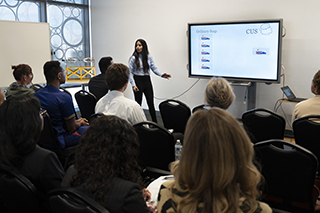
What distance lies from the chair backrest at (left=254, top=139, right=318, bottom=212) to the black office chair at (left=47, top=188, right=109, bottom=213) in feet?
3.83

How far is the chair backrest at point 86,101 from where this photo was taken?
3.92m

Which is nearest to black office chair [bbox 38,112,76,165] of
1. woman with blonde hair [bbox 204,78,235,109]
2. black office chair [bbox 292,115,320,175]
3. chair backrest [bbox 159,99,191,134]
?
chair backrest [bbox 159,99,191,134]

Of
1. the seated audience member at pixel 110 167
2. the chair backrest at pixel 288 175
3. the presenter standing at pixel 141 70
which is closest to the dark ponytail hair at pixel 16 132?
the seated audience member at pixel 110 167

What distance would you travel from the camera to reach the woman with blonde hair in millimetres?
2561

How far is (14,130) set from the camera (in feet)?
5.42

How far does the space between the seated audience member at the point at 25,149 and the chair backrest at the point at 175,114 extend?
1.86 meters

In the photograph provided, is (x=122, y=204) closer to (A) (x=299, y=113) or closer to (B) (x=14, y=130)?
(B) (x=14, y=130)

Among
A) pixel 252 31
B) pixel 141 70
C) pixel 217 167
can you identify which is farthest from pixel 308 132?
pixel 141 70

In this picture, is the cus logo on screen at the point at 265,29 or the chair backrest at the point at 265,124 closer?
the chair backrest at the point at 265,124

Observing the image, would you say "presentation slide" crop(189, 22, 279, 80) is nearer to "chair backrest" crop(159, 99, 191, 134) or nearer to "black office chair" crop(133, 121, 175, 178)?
"chair backrest" crop(159, 99, 191, 134)

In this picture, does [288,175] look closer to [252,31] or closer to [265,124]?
[265,124]

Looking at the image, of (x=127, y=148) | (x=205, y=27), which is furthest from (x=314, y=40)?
(x=127, y=148)

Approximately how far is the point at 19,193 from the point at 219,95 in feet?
5.41

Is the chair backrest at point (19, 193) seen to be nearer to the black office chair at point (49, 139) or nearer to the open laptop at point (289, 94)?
the black office chair at point (49, 139)
